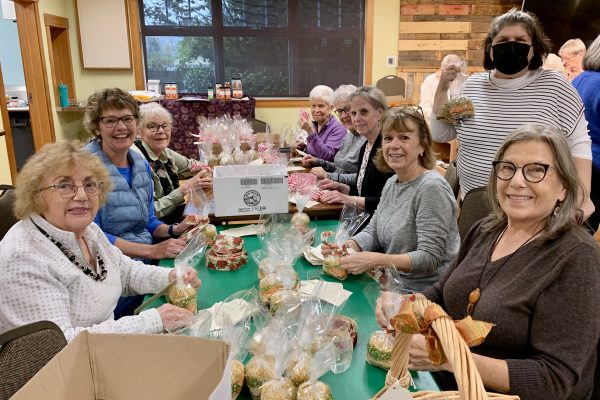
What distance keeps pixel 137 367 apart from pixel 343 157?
2890 mm

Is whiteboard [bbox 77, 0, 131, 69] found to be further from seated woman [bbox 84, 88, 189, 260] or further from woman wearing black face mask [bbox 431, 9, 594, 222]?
woman wearing black face mask [bbox 431, 9, 594, 222]

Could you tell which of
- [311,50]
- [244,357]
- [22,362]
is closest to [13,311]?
[22,362]

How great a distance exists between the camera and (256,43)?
6672 millimetres

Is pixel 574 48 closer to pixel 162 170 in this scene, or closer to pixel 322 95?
pixel 322 95

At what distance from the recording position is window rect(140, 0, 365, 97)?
21.3ft

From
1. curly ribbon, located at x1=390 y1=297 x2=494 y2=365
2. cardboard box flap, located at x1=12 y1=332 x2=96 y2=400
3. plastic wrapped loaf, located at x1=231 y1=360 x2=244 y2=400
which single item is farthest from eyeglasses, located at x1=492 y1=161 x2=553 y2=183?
cardboard box flap, located at x1=12 y1=332 x2=96 y2=400

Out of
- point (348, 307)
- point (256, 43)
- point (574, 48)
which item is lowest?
point (348, 307)

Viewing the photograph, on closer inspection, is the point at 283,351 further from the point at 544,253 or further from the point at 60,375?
the point at 544,253

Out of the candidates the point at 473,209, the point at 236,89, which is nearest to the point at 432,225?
the point at 473,209

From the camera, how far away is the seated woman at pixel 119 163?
2184 mm

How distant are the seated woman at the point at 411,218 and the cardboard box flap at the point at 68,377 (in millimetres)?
966

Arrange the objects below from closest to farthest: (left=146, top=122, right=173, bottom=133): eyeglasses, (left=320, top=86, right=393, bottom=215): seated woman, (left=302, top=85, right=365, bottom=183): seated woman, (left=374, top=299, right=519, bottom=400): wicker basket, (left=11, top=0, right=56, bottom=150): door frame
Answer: (left=374, top=299, right=519, bottom=400): wicker basket → (left=320, top=86, right=393, bottom=215): seated woman → (left=146, top=122, right=173, bottom=133): eyeglasses → (left=302, top=85, right=365, bottom=183): seated woman → (left=11, top=0, right=56, bottom=150): door frame

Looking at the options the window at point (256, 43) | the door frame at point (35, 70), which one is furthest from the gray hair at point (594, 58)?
the door frame at point (35, 70)

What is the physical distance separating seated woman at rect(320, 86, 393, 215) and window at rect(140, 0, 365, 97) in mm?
4224
